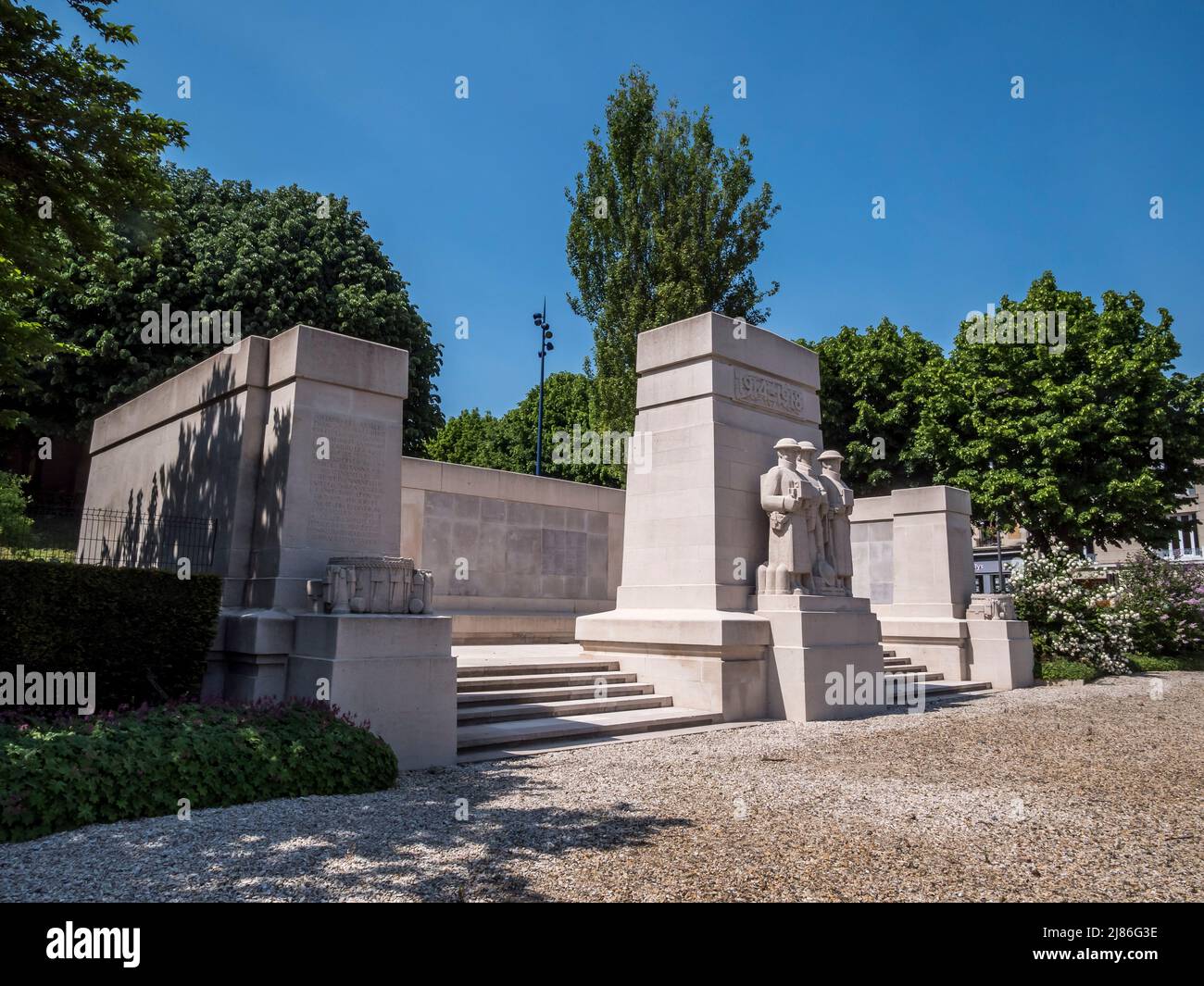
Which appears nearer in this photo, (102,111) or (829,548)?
(102,111)

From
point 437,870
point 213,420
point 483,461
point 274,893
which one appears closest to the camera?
point 274,893

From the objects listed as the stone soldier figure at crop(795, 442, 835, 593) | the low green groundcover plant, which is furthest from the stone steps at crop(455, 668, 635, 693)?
the stone soldier figure at crop(795, 442, 835, 593)

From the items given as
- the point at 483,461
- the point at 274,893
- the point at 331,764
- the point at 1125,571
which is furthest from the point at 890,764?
the point at 483,461

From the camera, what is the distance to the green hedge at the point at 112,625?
736 centimetres

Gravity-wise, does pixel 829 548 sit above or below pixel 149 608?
above

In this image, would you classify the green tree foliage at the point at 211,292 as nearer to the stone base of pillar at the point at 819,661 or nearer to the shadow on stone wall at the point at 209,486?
the shadow on stone wall at the point at 209,486

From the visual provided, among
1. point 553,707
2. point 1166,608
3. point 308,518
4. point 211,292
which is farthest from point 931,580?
point 211,292

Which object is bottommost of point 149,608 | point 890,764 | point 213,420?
point 890,764

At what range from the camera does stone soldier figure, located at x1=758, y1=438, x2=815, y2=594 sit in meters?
12.6

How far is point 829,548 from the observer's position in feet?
44.0

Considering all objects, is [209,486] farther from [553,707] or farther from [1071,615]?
[1071,615]

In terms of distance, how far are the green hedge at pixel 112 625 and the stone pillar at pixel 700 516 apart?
613 cm
